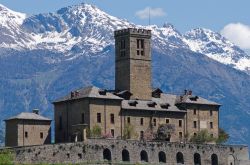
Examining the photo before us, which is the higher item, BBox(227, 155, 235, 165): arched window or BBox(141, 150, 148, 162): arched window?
BBox(141, 150, 148, 162): arched window

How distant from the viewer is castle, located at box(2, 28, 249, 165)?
148750 millimetres

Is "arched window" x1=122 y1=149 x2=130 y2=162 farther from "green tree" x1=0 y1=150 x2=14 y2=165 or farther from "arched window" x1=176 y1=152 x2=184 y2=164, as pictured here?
"green tree" x1=0 y1=150 x2=14 y2=165

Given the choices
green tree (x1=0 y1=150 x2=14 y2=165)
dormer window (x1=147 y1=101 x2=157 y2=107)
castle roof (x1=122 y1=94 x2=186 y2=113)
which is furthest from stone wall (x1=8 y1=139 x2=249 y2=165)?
dormer window (x1=147 y1=101 x2=157 y2=107)

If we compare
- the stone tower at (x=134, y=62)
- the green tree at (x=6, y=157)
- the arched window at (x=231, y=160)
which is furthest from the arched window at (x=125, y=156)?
the arched window at (x=231, y=160)

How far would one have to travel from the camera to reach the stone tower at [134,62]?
167m

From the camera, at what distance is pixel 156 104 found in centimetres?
16612

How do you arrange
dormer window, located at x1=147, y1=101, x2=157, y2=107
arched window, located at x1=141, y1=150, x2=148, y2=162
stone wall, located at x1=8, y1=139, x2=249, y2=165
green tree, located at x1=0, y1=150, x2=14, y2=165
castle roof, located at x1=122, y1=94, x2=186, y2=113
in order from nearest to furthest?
green tree, located at x1=0, y1=150, x2=14, y2=165 < stone wall, located at x1=8, y1=139, x2=249, y2=165 < arched window, located at x1=141, y1=150, x2=148, y2=162 < castle roof, located at x1=122, y1=94, x2=186, y2=113 < dormer window, located at x1=147, y1=101, x2=157, y2=107

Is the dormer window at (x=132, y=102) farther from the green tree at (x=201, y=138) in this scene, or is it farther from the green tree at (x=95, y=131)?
the green tree at (x=201, y=138)

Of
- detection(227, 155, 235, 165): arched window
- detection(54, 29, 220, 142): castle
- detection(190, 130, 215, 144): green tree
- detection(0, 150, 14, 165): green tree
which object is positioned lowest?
detection(227, 155, 235, 165): arched window

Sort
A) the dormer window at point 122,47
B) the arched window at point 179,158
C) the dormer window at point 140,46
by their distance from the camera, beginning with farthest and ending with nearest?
the dormer window at point 122,47 → the dormer window at point 140,46 → the arched window at point 179,158

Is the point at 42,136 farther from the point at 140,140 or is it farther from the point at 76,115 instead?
the point at 140,140

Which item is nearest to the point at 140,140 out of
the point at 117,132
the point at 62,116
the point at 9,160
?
the point at 117,132

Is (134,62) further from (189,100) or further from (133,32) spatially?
(189,100)

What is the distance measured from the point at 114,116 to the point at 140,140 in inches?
260
